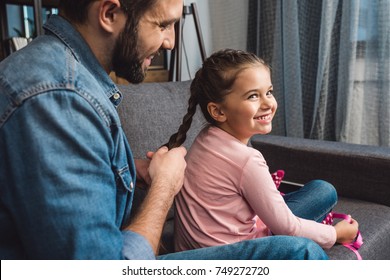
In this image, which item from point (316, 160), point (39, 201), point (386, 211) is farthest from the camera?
point (316, 160)

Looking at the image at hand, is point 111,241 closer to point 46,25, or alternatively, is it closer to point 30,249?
point 30,249

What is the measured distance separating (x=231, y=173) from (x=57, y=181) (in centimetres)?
45

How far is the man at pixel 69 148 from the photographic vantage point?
1.83 feet

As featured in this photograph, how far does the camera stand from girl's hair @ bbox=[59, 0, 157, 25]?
75cm

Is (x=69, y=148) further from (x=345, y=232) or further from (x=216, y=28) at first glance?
(x=216, y=28)

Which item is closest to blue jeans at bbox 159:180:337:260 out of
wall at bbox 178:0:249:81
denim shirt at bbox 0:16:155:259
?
denim shirt at bbox 0:16:155:259

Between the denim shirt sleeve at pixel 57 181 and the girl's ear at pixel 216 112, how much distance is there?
43cm

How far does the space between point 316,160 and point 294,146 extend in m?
0.11

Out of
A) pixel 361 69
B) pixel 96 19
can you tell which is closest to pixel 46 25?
pixel 96 19

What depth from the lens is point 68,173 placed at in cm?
57

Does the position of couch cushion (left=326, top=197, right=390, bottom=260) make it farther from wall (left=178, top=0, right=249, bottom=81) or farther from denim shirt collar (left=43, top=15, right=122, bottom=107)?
wall (left=178, top=0, right=249, bottom=81)

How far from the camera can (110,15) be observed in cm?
76

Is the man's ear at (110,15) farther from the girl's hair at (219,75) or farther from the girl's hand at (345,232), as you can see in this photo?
the girl's hand at (345,232)

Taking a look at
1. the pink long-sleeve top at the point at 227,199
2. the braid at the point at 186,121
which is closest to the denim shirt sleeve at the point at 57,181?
the pink long-sleeve top at the point at 227,199
